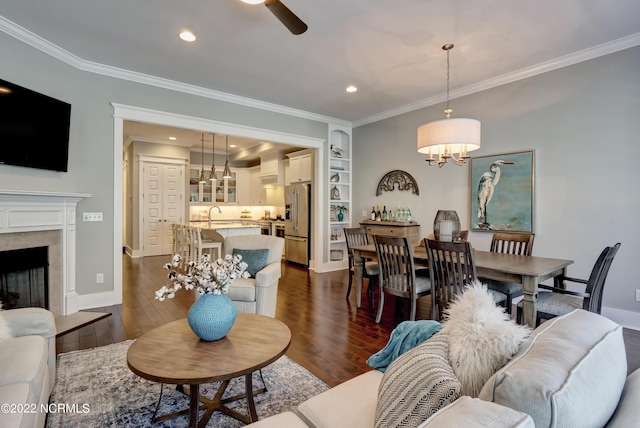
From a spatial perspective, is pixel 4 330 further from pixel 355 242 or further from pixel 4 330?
pixel 355 242

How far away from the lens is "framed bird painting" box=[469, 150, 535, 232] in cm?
405

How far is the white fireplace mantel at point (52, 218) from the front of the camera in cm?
293

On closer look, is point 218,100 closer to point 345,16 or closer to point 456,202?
point 345,16

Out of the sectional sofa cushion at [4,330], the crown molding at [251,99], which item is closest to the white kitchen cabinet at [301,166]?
the crown molding at [251,99]

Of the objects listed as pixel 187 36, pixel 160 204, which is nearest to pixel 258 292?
pixel 187 36

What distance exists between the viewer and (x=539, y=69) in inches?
153

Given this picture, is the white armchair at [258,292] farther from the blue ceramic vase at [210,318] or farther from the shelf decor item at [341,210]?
the shelf decor item at [341,210]

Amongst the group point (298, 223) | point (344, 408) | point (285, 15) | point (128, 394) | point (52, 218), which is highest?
point (285, 15)

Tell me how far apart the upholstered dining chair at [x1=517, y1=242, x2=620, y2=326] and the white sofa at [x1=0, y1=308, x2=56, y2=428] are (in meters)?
3.22

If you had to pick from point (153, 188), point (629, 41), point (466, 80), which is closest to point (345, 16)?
point (466, 80)

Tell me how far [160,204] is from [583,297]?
8.14 m

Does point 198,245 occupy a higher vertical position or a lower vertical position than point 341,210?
lower

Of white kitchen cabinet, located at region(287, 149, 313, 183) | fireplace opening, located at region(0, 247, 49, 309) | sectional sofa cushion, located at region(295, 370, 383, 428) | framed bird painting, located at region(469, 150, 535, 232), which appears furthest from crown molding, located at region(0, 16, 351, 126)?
sectional sofa cushion, located at region(295, 370, 383, 428)

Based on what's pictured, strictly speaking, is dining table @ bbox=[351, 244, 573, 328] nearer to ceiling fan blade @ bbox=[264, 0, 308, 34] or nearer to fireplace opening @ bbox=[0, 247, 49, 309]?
ceiling fan blade @ bbox=[264, 0, 308, 34]
